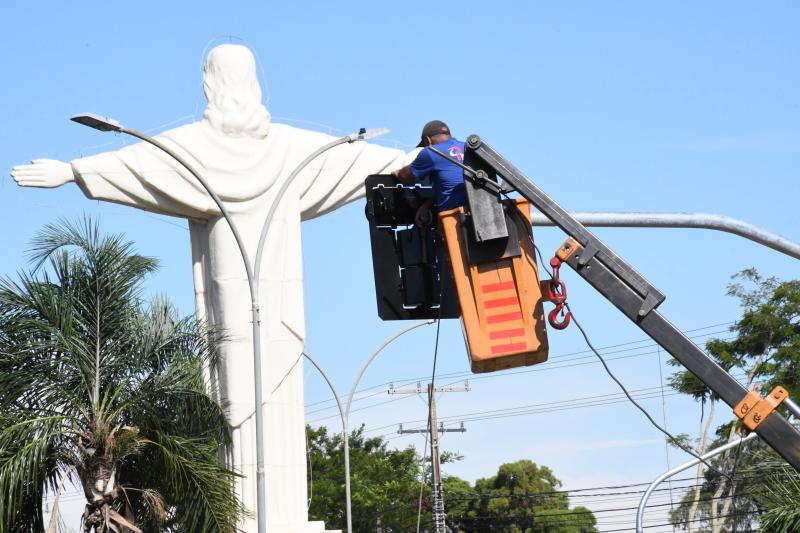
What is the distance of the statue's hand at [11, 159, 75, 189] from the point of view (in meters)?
18.1

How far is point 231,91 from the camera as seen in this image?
783 inches

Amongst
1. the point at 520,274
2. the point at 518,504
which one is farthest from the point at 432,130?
the point at 518,504

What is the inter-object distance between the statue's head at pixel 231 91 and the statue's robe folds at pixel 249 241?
17cm

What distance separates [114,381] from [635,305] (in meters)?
10.8

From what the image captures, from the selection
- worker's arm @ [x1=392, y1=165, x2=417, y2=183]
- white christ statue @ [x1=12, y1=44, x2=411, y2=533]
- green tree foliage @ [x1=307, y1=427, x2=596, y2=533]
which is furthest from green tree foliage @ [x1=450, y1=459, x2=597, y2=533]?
worker's arm @ [x1=392, y1=165, x2=417, y2=183]

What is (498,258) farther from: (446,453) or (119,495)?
(446,453)

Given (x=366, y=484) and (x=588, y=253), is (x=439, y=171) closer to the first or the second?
(x=588, y=253)

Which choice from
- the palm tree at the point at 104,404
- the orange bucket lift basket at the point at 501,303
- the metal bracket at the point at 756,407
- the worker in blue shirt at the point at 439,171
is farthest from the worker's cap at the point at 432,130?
the palm tree at the point at 104,404

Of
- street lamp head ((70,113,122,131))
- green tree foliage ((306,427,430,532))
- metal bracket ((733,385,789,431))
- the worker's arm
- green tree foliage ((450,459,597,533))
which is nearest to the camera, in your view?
metal bracket ((733,385,789,431))

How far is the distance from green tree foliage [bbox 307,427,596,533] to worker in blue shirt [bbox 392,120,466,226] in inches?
1308

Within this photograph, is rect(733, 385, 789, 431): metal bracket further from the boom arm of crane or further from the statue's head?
the statue's head

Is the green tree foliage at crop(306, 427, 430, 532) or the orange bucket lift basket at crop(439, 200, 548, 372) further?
the green tree foliage at crop(306, 427, 430, 532)

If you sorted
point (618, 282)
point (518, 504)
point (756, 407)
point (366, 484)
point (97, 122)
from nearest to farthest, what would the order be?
point (756, 407)
point (618, 282)
point (97, 122)
point (366, 484)
point (518, 504)

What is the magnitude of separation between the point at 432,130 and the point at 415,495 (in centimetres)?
4794
